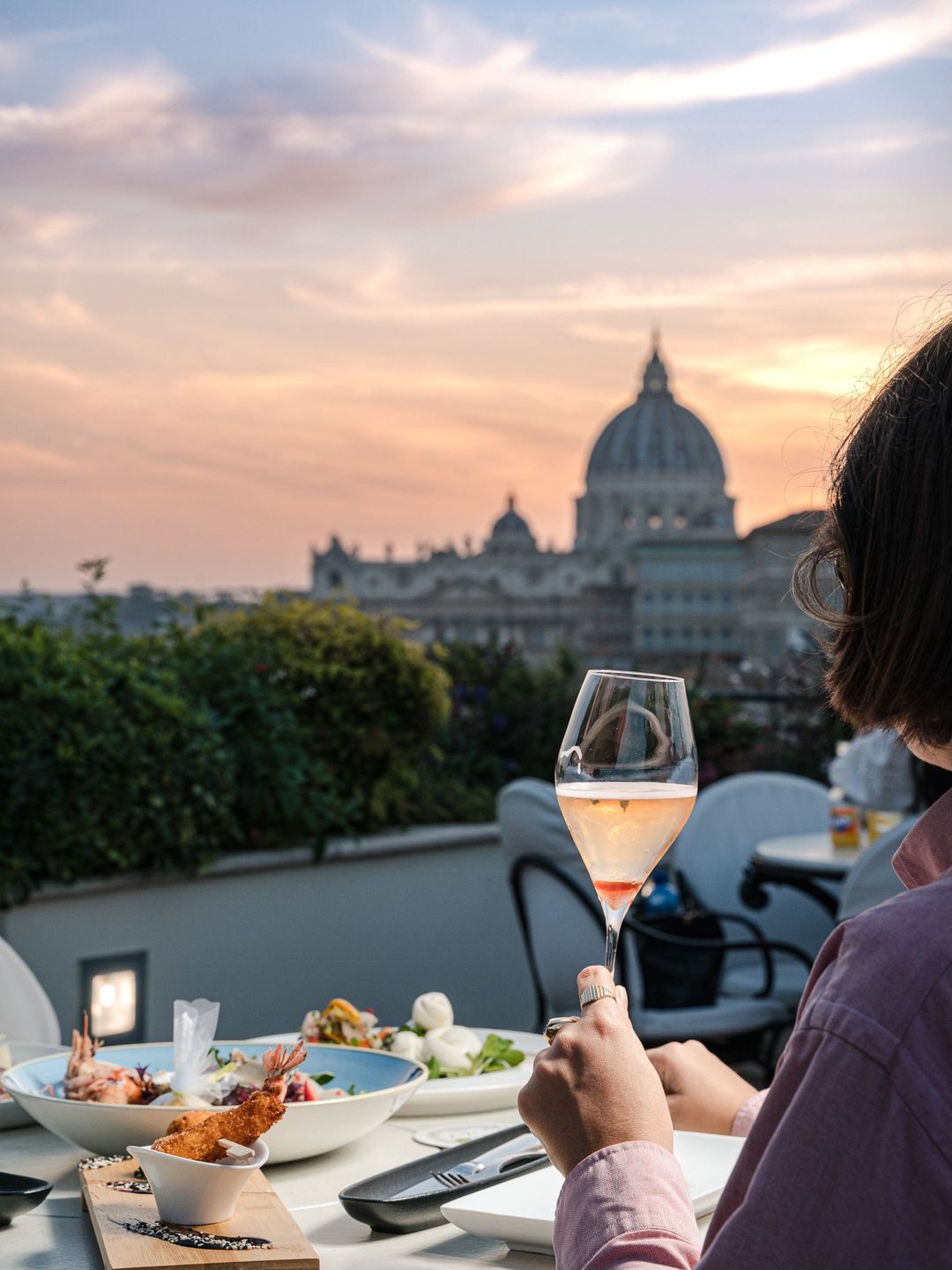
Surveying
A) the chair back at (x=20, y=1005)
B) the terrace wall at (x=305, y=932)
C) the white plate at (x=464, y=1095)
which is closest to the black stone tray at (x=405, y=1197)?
the white plate at (x=464, y=1095)

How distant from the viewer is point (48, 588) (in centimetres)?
461

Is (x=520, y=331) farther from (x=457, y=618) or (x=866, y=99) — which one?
(x=457, y=618)

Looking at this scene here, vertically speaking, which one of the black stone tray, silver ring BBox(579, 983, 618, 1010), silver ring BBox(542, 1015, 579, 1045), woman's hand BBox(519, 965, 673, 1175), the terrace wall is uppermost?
silver ring BBox(579, 983, 618, 1010)

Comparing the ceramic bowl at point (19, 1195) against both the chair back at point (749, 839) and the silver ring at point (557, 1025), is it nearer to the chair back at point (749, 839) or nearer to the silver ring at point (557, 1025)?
the silver ring at point (557, 1025)

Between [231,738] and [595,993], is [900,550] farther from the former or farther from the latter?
[231,738]

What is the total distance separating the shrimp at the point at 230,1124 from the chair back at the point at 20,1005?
1.01 m

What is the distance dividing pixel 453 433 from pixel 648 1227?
38.4 meters

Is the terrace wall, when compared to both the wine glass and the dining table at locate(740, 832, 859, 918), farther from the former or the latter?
the wine glass

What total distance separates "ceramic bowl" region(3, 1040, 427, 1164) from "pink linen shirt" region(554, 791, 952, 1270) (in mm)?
625

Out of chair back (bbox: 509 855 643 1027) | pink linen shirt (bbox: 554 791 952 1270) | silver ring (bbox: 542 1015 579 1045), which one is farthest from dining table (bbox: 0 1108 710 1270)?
chair back (bbox: 509 855 643 1027)

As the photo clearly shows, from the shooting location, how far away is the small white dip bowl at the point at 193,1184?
1011 millimetres

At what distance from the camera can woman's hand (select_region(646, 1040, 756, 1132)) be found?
1.33m

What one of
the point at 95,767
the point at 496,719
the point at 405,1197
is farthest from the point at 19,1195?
the point at 496,719

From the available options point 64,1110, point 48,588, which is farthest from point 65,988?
point 64,1110
